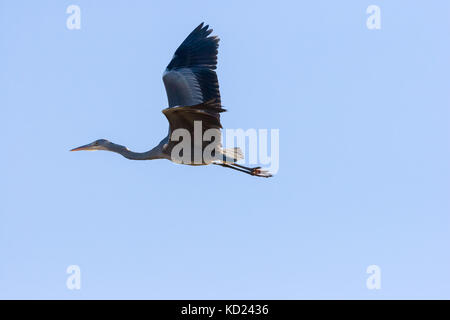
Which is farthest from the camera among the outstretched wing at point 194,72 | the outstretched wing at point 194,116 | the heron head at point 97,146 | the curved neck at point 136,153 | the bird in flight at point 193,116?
the heron head at point 97,146

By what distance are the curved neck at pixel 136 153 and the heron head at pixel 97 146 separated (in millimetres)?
74

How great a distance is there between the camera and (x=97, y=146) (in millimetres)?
13898

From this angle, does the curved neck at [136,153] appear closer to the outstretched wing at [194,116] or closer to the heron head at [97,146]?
the heron head at [97,146]

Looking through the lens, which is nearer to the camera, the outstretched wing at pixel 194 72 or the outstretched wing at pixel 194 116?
the outstretched wing at pixel 194 116

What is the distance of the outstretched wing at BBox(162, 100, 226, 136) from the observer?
10.9 meters

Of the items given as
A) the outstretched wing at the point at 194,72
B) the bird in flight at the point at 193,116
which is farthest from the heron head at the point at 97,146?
the outstretched wing at the point at 194,72

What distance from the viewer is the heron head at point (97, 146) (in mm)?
13828

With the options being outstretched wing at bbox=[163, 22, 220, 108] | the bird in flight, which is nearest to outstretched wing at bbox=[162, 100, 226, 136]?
the bird in flight

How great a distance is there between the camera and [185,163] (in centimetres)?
1267

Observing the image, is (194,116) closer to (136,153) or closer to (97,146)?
(136,153)

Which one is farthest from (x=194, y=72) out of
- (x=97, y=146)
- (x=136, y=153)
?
(x=97, y=146)
